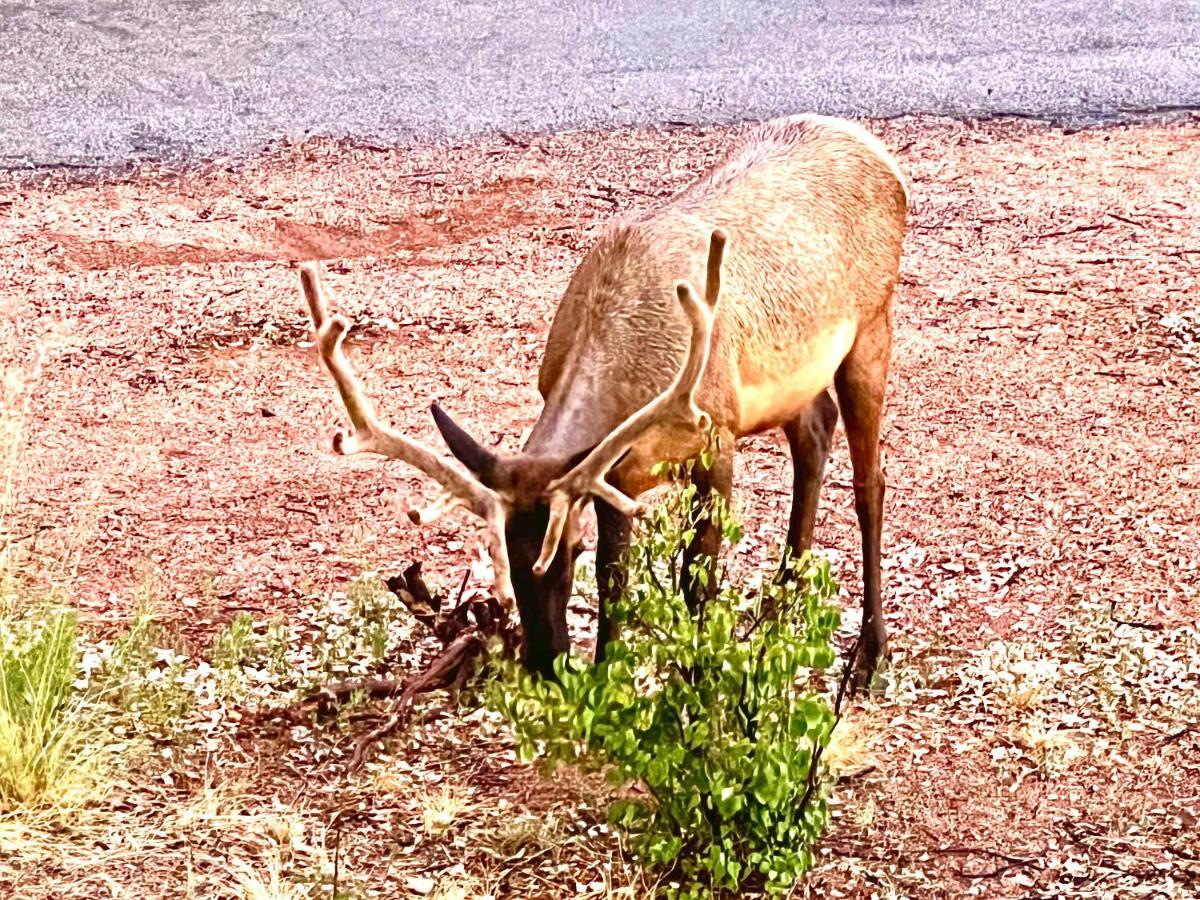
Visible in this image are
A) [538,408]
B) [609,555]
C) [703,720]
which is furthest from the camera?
[538,408]

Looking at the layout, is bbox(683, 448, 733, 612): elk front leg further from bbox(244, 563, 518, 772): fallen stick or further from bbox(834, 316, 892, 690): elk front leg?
bbox(834, 316, 892, 690): elk front leg

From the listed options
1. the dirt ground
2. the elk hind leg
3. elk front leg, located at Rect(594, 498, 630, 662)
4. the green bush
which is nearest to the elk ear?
the green bush

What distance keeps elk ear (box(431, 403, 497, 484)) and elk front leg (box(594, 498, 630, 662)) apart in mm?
536

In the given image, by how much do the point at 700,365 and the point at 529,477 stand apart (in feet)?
1.73

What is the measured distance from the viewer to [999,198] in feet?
33.3

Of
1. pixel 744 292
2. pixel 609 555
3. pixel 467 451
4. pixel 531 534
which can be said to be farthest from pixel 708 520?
pixel 467 451

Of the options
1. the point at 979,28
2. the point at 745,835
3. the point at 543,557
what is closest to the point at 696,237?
the point at 543,557

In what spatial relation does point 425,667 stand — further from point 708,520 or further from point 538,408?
point 538,408

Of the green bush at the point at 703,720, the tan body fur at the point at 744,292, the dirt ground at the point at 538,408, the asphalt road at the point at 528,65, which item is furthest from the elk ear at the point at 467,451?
the asphalt road at the point at 528,65

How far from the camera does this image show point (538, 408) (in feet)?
26.0

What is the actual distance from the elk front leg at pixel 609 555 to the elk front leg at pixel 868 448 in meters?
1.01

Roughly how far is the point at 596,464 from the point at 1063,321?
4.49m

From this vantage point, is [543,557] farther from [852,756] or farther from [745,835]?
[852,756]

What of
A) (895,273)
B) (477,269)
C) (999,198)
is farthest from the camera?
(999,198)
